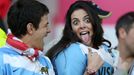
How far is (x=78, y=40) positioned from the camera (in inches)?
129

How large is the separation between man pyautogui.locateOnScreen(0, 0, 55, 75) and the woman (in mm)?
261

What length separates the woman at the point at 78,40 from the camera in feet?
10.3

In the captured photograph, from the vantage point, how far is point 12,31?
2.85 meters

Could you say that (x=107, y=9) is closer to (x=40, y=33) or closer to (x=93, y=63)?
(x=93, y=63)

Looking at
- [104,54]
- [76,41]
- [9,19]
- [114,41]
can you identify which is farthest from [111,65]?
[114,41]

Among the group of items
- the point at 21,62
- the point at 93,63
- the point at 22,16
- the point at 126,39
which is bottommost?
the point at 93,63

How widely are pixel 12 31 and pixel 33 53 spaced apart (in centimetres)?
18

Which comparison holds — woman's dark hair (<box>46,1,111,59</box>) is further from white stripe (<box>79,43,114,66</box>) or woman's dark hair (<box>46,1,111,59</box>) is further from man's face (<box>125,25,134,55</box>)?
man's face (<box>125,25,134,55</box>)

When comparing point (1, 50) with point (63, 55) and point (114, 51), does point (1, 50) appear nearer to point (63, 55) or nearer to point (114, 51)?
point (63, 55)

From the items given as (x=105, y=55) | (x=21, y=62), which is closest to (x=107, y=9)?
(x=105, y=55)

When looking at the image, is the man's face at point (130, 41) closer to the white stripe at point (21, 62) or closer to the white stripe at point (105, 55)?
the white stripe at point (21, 62)

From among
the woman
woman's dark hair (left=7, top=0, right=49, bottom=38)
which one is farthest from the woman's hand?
woman's dark hair (left=7, top=0, right=49, bottom=38)

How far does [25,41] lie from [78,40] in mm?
538

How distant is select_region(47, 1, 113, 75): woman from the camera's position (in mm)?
3146
